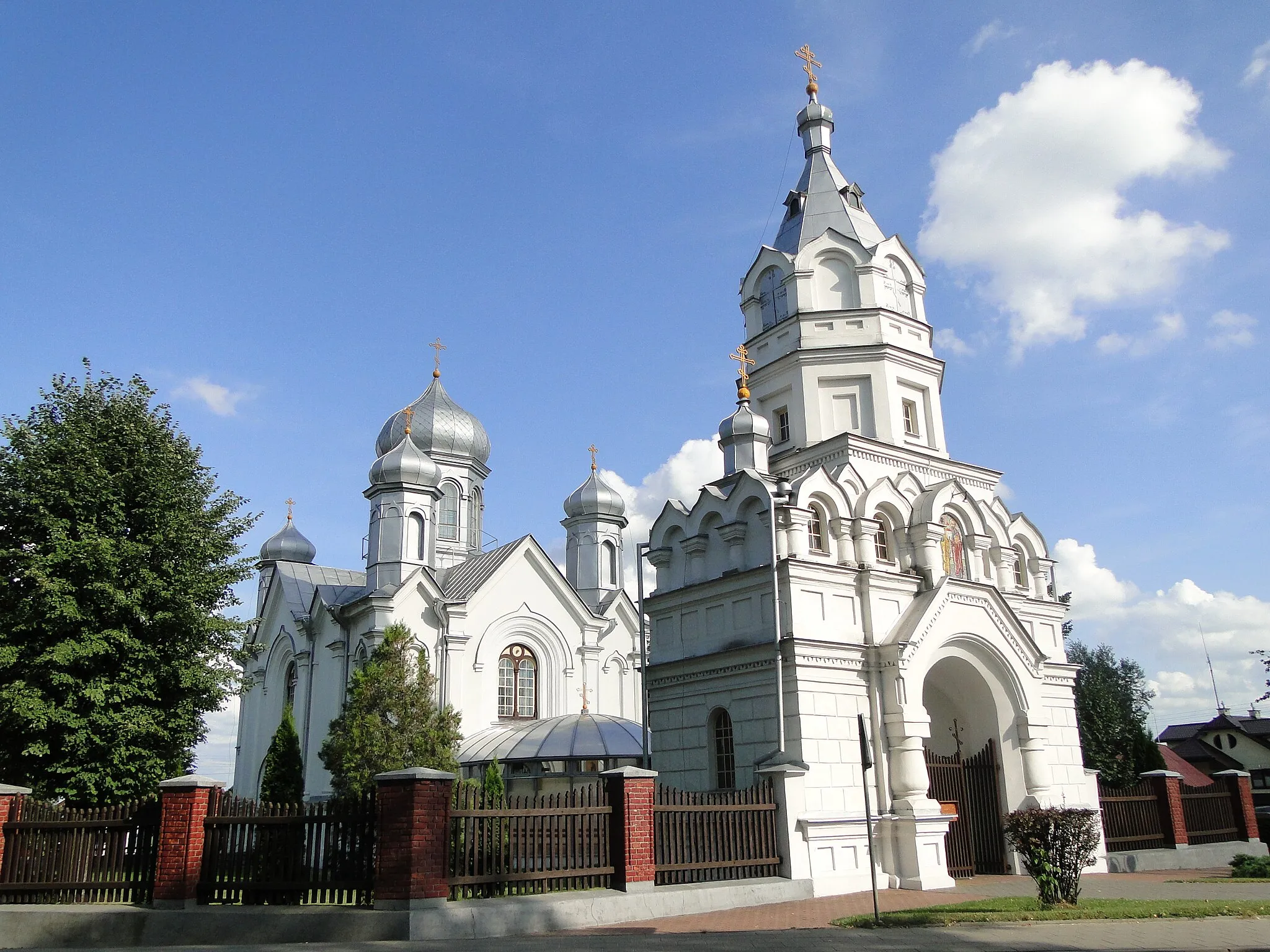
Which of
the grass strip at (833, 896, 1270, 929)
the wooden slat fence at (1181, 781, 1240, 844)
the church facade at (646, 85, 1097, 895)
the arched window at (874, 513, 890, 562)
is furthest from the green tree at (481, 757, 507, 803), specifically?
the wooden slat fence at (1181, 781, 1240, 844)

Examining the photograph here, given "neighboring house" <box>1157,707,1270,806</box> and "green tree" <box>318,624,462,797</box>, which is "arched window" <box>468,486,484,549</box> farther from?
"neighboring house" <box>1157,707,1270,806</box>

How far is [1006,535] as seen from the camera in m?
20.3

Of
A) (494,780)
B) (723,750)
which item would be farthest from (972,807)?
(494,780)

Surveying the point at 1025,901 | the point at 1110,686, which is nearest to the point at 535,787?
the point at 1025,901

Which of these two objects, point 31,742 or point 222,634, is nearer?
point 31,742

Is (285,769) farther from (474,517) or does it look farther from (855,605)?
(855,605)

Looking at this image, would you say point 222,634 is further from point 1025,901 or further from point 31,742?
point 1025,901

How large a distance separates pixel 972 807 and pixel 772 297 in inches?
442

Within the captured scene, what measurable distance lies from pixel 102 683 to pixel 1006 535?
668 inches

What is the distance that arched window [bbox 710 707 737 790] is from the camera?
58.1ft

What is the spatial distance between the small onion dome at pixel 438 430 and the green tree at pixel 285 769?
12.2 m

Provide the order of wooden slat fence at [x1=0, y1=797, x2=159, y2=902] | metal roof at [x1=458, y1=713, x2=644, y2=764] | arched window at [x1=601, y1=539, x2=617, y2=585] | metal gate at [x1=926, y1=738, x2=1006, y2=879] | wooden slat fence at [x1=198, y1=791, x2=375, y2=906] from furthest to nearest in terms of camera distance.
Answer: arched window at [x1=601, y1=539, x2=617, y2=585] < metal roof at [x1=458, y1=713, x2=644, y2=764] < metal gate at [x1=926, y1=738, x2=1006, y2=879] < wooden slat fence at [x1=0, y1=797, x2=159, y2=902] < wooden slat fence at [x1=198, y1=791, x2=375, y2=906]

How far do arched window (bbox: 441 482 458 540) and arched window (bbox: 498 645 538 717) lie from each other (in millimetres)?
8077

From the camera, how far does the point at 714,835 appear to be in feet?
47.2
